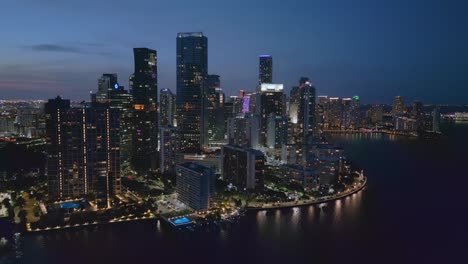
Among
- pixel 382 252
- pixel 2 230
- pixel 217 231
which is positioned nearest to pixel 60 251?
pixel 2 230

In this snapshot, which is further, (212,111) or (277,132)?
(212,111)

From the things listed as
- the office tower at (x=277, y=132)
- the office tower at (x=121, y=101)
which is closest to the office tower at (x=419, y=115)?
the office tower at (x=277, y=132)

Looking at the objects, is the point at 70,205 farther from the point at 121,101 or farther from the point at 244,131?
the point at 244,131

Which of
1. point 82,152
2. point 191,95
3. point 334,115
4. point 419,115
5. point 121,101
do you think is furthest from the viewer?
point 334,115

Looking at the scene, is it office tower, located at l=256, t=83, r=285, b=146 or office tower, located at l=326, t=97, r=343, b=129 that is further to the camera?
A: office tower, located at l=326, t=97, r=343, b=129

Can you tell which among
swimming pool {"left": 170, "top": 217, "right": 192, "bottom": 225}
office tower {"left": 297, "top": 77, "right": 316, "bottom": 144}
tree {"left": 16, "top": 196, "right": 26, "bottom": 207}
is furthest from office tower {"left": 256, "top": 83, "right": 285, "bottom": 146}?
tree {"left": 16, "top": 196, "right": 26, "bottom": 207}

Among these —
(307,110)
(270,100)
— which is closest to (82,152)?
(270,100)

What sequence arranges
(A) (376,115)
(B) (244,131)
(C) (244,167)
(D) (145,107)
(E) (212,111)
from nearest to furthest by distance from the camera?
(C) (244,167)
(D) (145,107)
(B) (244,131)
(E) (212,111)
(A) (376,115)

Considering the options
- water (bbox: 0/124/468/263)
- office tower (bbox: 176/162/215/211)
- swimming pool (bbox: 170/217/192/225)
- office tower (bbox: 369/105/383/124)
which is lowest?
water (bbox: 0/124/468/263)

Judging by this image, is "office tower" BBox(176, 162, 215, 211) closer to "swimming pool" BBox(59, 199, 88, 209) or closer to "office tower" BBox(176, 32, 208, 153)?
"swimming pool" BBox(59, 199, 88, 209)
